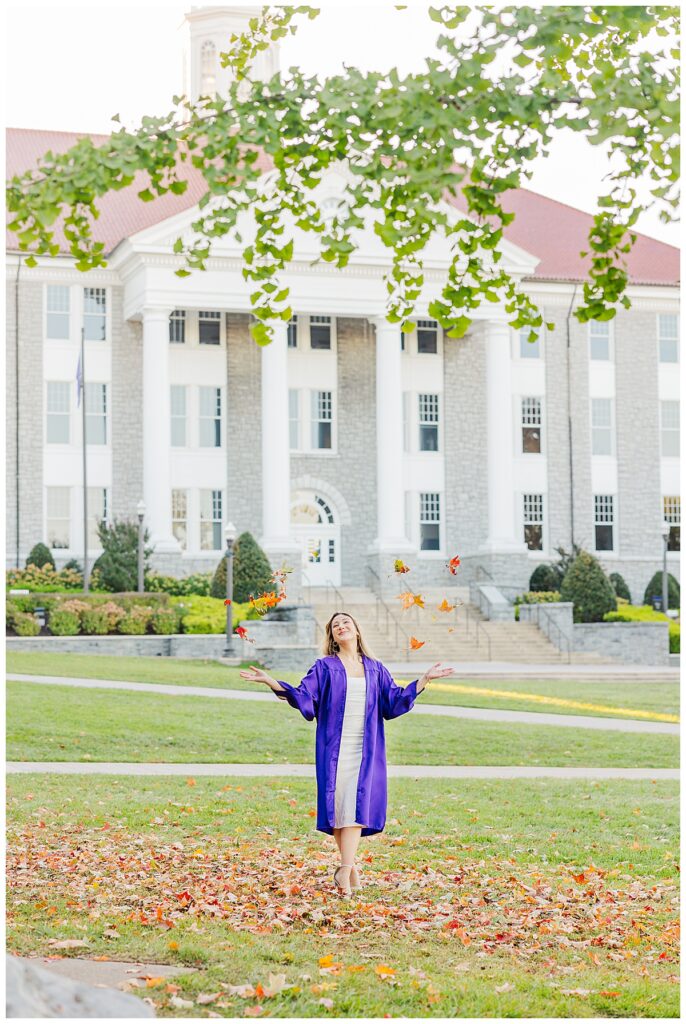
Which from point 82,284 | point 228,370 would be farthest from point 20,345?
point 228,370

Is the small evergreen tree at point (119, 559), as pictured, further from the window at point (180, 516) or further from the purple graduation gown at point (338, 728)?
the purple graduation gown at point (338, 728)

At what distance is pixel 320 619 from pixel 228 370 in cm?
902

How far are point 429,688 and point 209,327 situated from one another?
752 inches

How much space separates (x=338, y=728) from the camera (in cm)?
824

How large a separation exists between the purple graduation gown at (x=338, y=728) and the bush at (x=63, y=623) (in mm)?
23855

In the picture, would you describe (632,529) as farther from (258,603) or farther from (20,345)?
(258,603)

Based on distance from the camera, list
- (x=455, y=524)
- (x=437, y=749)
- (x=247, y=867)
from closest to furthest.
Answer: (x=247, y=867) → (x=437, y=749) → (x=455, y=524)

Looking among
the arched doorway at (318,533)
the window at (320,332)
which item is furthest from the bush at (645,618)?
the window at (320,332)

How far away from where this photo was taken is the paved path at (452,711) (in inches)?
802

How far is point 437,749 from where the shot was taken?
1739cm

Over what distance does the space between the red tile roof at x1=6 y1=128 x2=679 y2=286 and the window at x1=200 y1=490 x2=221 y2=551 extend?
8.09 metres

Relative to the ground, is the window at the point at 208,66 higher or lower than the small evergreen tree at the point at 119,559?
higher

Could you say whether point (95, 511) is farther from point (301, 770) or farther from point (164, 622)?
point (301, 770)

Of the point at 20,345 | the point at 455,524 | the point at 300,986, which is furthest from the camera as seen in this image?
the point at 455,524
